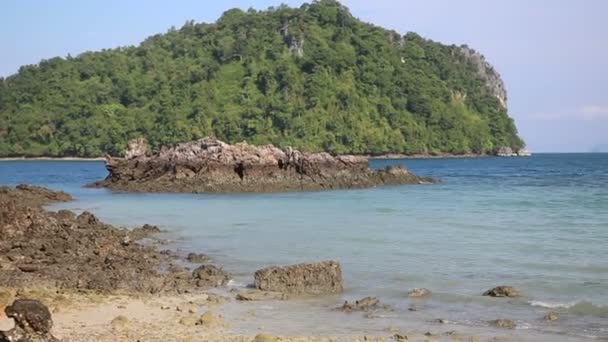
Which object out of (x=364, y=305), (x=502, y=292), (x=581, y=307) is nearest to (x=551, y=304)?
(x=581, y=307)

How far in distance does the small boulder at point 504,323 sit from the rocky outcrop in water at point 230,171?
120 ft

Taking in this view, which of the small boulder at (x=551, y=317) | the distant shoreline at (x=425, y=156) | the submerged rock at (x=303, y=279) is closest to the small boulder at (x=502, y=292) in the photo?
the small boulder at (x=551, y=317)

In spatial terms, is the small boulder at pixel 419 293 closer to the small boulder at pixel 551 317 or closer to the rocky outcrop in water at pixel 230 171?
the small boulder at pixel 551 317

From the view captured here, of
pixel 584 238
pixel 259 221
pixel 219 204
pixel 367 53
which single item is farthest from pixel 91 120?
pixel 584 238

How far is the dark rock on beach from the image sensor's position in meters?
13.0

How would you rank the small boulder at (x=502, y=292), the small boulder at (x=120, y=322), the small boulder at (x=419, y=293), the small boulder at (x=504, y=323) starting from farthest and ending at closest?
the small boulder at (x=419, y=293) < the small boulder at (x=502, y=292) < the small boulder at (x=504, y=323) < the small boulder at (x=120, y=322)

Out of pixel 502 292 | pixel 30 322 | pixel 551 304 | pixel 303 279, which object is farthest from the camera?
pixel 303 279

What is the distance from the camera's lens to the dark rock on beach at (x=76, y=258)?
42.6 feet

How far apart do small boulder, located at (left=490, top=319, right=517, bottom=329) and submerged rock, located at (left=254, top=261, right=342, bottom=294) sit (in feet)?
10.9

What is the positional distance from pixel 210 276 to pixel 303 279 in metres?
2.13

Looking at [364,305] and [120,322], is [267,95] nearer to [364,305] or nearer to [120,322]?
[364,305]

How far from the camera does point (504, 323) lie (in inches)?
416

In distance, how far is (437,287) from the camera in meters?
13.4

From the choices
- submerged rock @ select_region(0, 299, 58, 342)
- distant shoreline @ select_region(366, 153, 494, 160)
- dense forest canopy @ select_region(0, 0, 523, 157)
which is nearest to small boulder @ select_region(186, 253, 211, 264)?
submerged rock @ select_region(0, 299, 58, 342)
